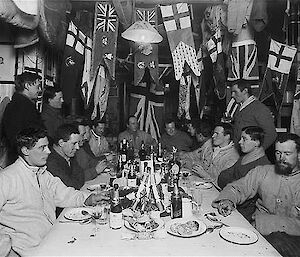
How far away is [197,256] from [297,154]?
1.35 m

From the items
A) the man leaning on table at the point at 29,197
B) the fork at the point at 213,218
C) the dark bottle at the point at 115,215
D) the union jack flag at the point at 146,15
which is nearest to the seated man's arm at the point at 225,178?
the fork at the point at 213,218

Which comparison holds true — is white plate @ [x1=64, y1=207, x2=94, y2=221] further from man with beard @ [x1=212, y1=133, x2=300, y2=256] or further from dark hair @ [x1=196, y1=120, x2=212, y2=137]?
dark hair @ [x1=196, y1=120, x2=212, y2=137]

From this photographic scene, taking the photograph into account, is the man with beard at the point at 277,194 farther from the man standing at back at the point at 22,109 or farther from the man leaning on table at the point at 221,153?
the man standing at back at the point at 22,109

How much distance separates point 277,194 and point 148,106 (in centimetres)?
482

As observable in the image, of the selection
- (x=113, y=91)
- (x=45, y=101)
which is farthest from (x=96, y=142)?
(x=113, y=91)

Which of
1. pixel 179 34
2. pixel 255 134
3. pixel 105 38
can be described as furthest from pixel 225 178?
pixel 105 38

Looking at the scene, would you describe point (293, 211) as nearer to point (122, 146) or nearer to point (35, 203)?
point (35, 203)

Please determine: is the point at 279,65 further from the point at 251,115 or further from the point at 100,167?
the point at 100,167

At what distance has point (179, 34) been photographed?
382 cm

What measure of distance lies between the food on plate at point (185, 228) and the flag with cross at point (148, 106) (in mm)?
5211

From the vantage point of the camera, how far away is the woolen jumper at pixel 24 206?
2.03m

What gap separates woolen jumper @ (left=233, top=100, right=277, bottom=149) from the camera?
144 inches

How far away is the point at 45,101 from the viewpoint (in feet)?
14.2

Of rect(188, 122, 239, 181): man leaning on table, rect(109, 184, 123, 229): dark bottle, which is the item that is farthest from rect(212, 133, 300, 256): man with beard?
rect(188, 122, 239, 181): man leaning on table
